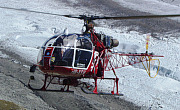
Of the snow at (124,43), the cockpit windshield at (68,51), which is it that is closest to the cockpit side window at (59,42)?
the cockpit windshield at (68,51)

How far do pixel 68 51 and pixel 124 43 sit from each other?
13.7m

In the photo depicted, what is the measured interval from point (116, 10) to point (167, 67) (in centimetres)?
2099

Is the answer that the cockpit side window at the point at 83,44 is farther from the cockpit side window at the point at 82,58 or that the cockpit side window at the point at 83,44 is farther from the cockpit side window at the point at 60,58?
the cockpit side window at the point at 60,58

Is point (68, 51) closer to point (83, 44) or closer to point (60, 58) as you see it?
point (60, 58)

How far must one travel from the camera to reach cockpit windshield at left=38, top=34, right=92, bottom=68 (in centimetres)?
896

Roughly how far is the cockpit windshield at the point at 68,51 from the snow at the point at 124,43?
3.62m

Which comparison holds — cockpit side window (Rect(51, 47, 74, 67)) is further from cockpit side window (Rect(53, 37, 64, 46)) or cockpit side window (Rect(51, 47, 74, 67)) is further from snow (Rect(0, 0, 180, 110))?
snow (Rect(0, 0, 180, 110))

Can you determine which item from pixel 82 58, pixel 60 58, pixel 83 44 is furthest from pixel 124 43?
pixel 60 58

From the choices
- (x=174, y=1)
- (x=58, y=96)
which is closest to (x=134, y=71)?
(x=58, y=96)

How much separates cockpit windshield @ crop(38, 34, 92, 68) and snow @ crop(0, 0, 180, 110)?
3.62 meters

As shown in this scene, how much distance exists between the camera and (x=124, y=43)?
22.0 meters

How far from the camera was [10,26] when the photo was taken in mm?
25875

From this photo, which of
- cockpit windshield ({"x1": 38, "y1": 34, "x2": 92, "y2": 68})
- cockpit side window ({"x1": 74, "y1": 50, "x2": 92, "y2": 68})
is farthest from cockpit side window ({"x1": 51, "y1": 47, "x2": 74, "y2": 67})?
cockpit side window ({"x1": 74, "y1": 50, "x2": 92, "y2": 68})

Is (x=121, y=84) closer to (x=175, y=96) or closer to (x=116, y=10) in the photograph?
(x=175, y=96)
